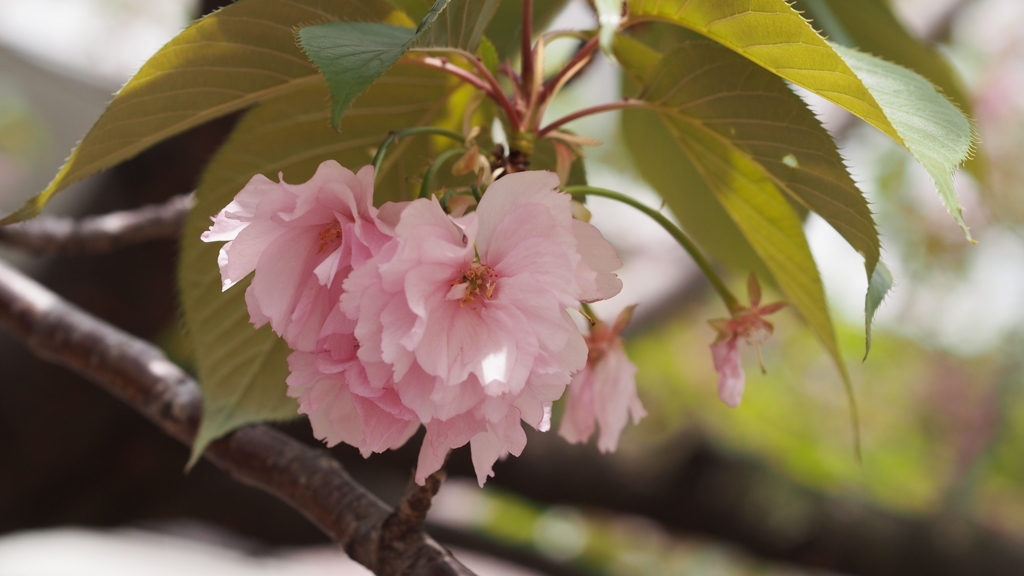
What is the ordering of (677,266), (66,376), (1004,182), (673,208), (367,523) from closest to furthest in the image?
(367,523) → (673,208) → (66,376) → (677,266) → (1004,182)

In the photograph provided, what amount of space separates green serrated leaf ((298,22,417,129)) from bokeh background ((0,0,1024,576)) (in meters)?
0.26

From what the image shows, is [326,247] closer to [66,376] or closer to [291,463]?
[291,463]

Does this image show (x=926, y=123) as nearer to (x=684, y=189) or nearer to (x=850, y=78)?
(x=850, y=78)

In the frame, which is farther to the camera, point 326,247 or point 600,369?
point 600,369

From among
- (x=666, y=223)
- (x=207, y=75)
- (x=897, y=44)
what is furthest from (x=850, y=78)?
(x=897, y=44)

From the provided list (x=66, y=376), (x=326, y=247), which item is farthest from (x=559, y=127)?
(x=66, y=376)

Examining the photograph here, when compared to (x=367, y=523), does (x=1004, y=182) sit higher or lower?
higher

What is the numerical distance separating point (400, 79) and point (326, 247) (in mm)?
223

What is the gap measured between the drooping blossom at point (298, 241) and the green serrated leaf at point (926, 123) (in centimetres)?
21

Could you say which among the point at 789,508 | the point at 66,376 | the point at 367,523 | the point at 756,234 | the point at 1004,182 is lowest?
the point at 367,523

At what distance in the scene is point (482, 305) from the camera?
0.92 feet

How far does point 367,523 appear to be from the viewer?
43 centimetres

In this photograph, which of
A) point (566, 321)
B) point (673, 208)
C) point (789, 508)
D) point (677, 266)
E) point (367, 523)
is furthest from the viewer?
point (677, 266)

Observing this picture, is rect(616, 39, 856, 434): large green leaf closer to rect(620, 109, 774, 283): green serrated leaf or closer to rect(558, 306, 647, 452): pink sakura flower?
rect(558, 306, 647, 452): pink sakura flower
